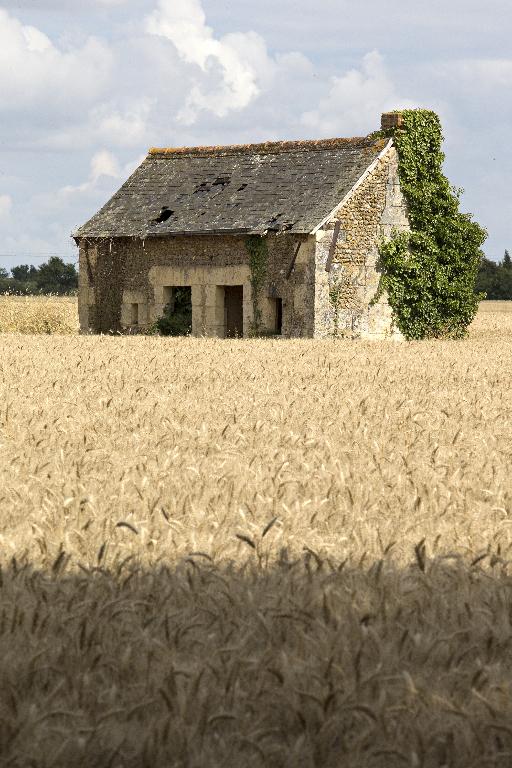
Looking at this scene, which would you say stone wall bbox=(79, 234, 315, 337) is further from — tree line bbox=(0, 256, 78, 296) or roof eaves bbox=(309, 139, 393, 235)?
tree line bbox=(0, 256, 78, 296)

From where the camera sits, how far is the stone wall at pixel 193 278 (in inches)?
1033

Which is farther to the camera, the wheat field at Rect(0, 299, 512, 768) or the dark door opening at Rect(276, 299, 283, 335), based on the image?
the dark door opening at Rect(276, 299, 283, 335)

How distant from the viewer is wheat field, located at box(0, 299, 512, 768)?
313 cm

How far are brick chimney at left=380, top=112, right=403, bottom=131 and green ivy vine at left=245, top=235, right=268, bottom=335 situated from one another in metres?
4.41

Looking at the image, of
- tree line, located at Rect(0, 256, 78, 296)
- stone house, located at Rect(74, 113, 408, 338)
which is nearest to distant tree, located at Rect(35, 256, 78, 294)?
tree line, located at Rect(0, 256, 78, 296)

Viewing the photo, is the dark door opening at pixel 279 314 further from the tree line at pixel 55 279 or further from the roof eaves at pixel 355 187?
the tree line at pixel 55 279

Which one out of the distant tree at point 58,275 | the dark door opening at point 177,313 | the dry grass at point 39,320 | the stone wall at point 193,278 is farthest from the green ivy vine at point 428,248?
the distant tree at point 58,275

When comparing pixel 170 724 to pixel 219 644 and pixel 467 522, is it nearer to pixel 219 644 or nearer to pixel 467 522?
pixel 219 644

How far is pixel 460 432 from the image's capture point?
29.4ft


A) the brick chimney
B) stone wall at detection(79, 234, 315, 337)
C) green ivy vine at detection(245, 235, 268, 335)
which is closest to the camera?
stone wall at detection(79, 234, 315, 337)

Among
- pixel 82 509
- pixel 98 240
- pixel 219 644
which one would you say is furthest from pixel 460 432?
pixel 98 240

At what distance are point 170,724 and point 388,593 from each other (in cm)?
150

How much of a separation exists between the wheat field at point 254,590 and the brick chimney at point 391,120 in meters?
19.1

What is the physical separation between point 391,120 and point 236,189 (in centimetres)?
425
